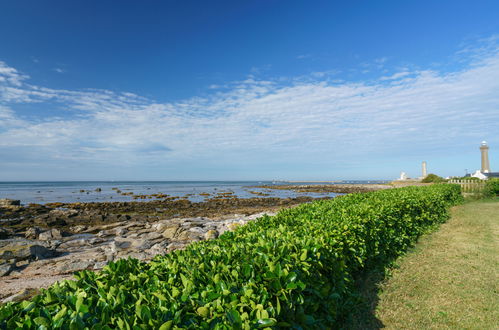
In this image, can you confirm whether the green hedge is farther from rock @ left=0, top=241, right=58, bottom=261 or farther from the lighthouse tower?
the lighthouse tower

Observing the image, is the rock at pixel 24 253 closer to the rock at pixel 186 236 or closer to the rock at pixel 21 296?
the rock at pixel 21 296

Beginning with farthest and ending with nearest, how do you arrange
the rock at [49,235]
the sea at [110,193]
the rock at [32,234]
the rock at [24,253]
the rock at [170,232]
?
the sea at [110,193]
the rock at [32,234]
the rock at [49,235]
the rock at [170,232]
the rock at [24,253]

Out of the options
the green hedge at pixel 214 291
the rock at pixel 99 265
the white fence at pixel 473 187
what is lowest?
the rock at pixel 99 265

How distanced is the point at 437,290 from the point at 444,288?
0.61ft

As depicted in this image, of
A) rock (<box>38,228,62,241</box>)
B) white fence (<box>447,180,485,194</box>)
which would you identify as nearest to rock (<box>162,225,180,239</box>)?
rock (<box>38,228,62,241</box>)

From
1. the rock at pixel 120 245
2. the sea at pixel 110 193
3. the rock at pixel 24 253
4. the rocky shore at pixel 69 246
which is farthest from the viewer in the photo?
the sea at pixel 110 193

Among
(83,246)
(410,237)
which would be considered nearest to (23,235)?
(83,246)

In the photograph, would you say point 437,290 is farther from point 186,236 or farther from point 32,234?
Result: point 32,234

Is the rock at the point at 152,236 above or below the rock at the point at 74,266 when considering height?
above

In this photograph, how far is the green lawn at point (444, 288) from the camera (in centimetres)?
400

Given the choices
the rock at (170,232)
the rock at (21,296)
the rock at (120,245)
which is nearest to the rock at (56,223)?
the rock at (170,232)

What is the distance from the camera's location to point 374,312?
4.24m

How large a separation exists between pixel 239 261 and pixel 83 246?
9.86m

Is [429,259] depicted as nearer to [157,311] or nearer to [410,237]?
[410,237]
